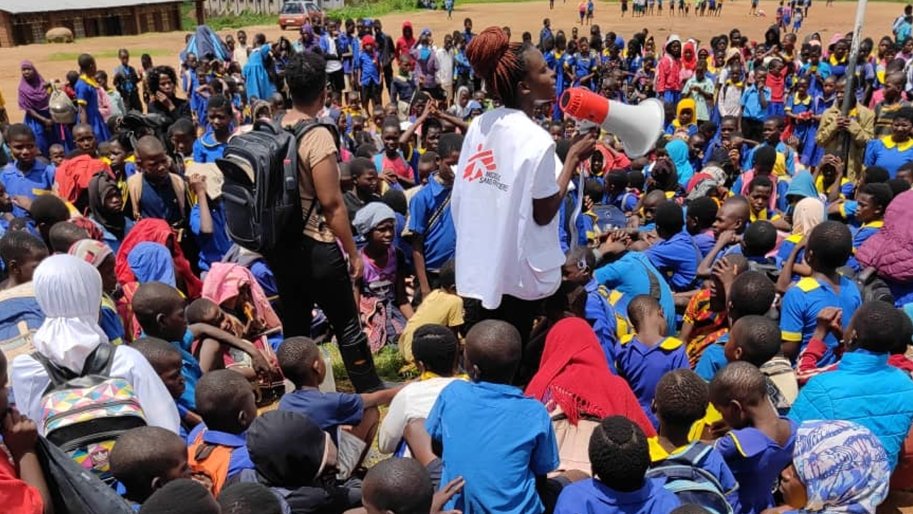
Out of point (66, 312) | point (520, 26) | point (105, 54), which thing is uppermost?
point (66, 312)

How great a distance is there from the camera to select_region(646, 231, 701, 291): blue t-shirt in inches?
210

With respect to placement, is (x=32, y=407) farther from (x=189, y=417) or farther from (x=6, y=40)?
(x=6, y=40)

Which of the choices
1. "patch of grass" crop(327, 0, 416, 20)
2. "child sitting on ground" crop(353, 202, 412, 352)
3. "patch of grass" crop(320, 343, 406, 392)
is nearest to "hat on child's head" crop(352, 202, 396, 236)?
"child sitting on ground" crop(353, 202, 412, 352)

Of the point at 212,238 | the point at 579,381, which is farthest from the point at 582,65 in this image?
the point at 579,381

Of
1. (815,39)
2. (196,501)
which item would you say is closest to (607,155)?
(196,501)

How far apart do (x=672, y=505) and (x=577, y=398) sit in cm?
82

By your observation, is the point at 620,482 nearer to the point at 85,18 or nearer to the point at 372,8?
the point at 85,18

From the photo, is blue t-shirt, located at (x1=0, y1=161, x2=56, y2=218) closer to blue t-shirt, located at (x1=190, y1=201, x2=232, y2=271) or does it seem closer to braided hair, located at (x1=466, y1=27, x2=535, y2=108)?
blue t-shirt, located at (x1=190, y1=201, x2=232, y2=271)

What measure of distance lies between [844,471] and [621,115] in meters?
1.76

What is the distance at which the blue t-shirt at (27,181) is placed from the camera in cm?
656

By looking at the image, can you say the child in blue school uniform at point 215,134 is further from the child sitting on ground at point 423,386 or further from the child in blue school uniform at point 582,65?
the child in blue school uniform at point 582,65

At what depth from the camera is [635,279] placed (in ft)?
15.2

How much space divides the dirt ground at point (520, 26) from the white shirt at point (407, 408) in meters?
21.1

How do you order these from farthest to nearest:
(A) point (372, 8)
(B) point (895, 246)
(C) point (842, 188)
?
1. (A) point (372, 8)
2. (C) point (842, 188)
3. (B) point (895, 246)
